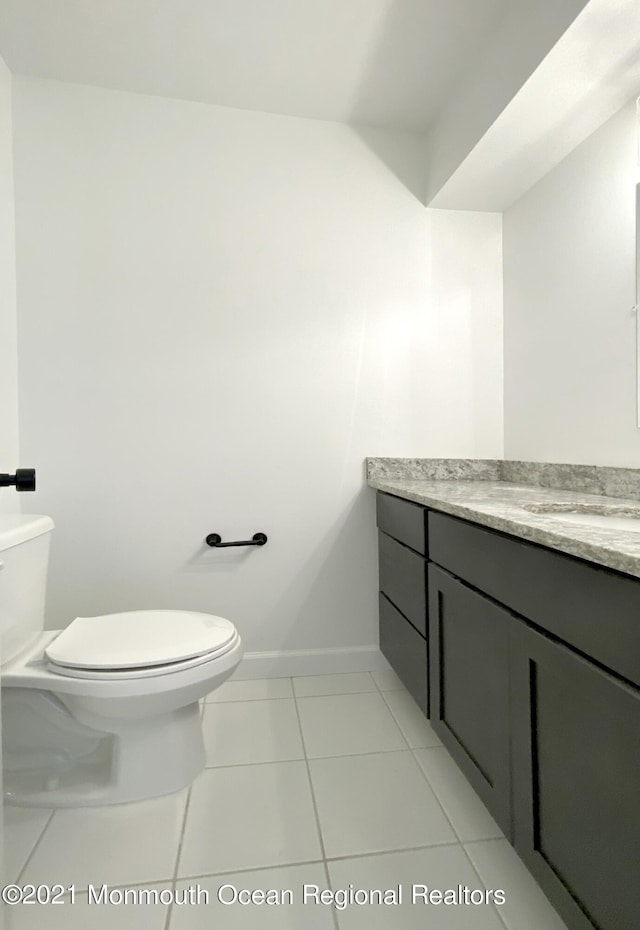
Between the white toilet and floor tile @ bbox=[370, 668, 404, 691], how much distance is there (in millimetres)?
794

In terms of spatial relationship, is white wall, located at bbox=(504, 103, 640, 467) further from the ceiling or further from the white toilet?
the white toilet

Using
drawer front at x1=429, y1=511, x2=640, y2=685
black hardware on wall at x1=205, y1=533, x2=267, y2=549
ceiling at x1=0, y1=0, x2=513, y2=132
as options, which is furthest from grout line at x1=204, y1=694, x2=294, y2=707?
ceiling at x1=0, y1=0, x2=513, y2=132

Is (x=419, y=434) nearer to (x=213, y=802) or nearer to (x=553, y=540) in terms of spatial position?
(x=553, y=540)

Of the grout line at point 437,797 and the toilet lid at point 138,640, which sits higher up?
the toilet lid at point 138,640

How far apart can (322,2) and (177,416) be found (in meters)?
1.40

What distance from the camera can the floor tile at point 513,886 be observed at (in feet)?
2.99

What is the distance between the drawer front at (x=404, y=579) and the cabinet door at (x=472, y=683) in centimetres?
7

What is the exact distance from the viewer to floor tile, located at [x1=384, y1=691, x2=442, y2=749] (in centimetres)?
149

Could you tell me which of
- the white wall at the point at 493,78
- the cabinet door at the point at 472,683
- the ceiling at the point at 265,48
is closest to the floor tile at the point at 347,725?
the cabinet door at the point at 472,683

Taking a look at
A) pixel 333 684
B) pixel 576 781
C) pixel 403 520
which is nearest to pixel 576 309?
pixel 403 520

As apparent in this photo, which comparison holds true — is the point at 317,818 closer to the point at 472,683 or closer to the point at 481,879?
the point at 481,879

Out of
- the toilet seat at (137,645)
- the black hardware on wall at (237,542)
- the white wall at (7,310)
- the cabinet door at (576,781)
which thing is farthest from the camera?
the black hardware on wall at (237,542)

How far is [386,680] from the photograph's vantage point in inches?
75.3

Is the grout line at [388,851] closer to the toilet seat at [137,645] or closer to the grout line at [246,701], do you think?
the toilet seat at [137,645]
